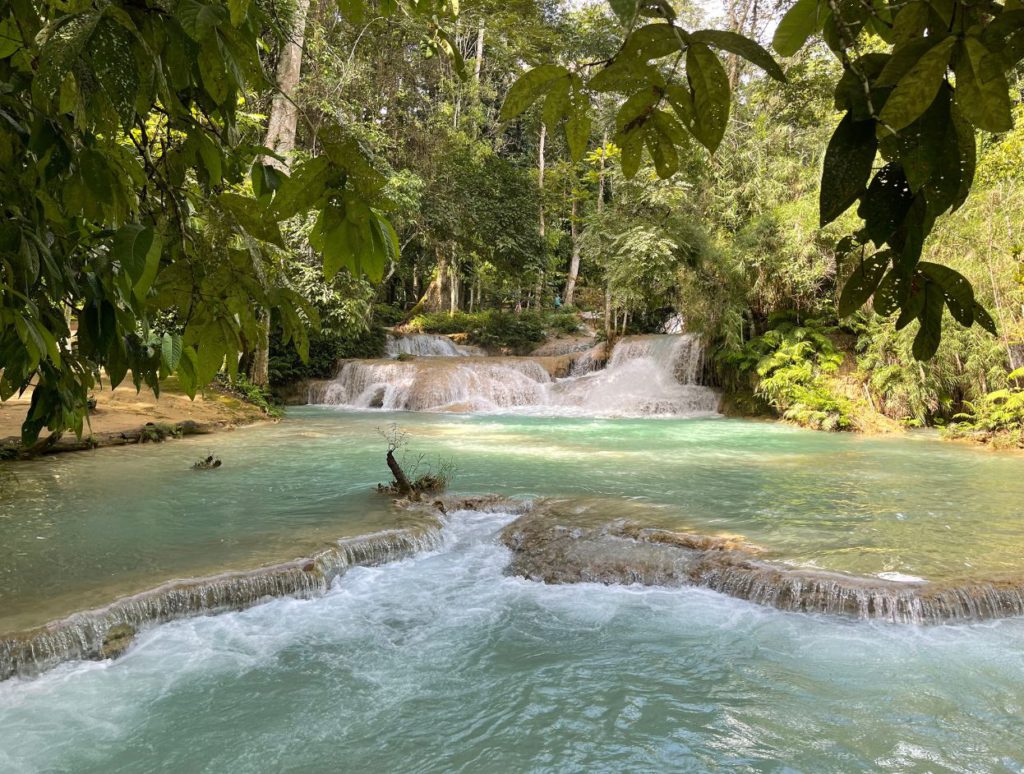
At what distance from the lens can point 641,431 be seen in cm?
1353

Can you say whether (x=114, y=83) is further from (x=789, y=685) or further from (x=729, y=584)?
(x=729, y=584)

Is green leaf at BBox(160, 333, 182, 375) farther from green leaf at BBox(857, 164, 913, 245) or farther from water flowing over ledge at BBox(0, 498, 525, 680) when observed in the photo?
water flowing over ledge at BBox(0, 498, 525, 680)

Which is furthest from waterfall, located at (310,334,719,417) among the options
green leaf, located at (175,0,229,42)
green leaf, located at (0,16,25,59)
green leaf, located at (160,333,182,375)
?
green leaf, located at (175,0,229,42)

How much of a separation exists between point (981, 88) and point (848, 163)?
14 cm

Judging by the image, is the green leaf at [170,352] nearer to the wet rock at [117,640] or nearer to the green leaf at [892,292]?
the green leaf at [892,292]

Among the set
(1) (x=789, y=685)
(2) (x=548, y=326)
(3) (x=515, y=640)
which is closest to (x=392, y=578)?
(3) (x=515, y=640)

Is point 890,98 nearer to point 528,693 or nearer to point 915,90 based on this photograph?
point 915,90

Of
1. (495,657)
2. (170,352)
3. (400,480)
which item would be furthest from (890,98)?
(400,480)

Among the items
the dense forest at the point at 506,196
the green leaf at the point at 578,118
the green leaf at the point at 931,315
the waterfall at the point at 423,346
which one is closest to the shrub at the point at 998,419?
the dense forest at the point at 506,196

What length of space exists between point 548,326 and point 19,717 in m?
22.6

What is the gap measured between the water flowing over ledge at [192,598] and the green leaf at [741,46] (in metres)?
4.66

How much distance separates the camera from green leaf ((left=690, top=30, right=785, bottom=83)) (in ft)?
2.41

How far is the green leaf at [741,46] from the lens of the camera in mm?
734

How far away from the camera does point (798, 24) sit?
0.97 m
